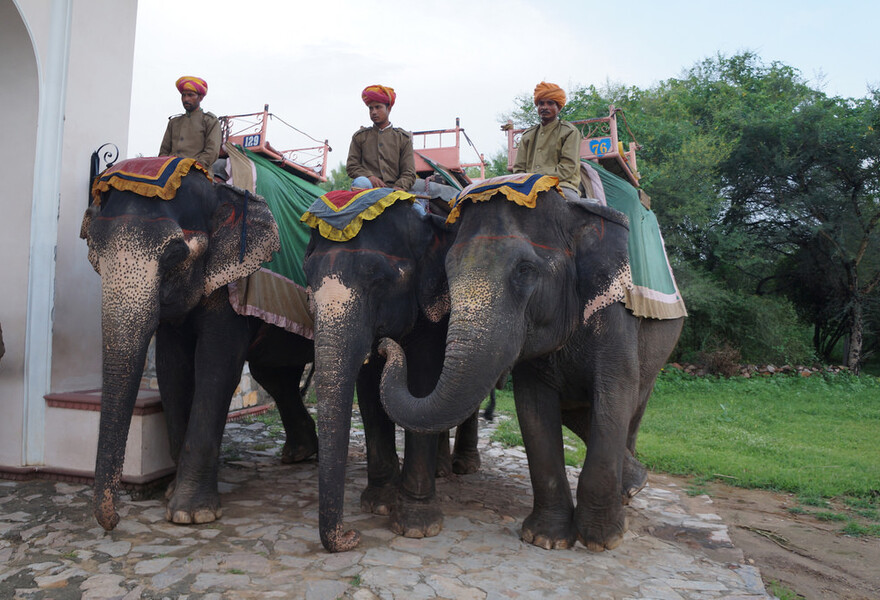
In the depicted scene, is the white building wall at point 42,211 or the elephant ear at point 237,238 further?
the white building wall at point 42,211

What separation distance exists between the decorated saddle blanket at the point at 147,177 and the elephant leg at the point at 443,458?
326 centimetres

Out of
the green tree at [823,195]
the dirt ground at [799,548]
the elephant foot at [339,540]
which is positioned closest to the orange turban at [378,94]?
the elephant foot at [339,540]

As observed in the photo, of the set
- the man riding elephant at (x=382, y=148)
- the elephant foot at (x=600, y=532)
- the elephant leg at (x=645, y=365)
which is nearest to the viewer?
the elephant foot at (x=600, y=532)

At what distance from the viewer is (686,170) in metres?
17.0

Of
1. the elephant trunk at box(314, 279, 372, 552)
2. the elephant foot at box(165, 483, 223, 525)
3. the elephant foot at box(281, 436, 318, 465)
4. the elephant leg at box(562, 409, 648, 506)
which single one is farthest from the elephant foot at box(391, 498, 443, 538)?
the elephant foot at box(281, 436, 318, 465)

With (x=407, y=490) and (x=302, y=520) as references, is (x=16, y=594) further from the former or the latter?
(x=407, y=490)

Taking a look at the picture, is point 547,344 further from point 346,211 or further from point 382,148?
point 382,148

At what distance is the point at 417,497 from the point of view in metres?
4.39

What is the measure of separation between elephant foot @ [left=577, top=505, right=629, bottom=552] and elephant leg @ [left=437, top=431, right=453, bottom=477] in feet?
7.30

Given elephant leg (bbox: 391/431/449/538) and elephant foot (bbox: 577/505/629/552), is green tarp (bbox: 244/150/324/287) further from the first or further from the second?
elephant foot (bbox: 577/505/629/552)

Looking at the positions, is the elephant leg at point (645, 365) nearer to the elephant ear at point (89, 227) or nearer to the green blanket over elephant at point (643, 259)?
the green blanket over elephant at point (643, 259)

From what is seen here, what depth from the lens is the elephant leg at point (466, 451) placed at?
6480 mm

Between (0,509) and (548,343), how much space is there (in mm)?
3793

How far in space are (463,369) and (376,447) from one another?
62.4 inches
